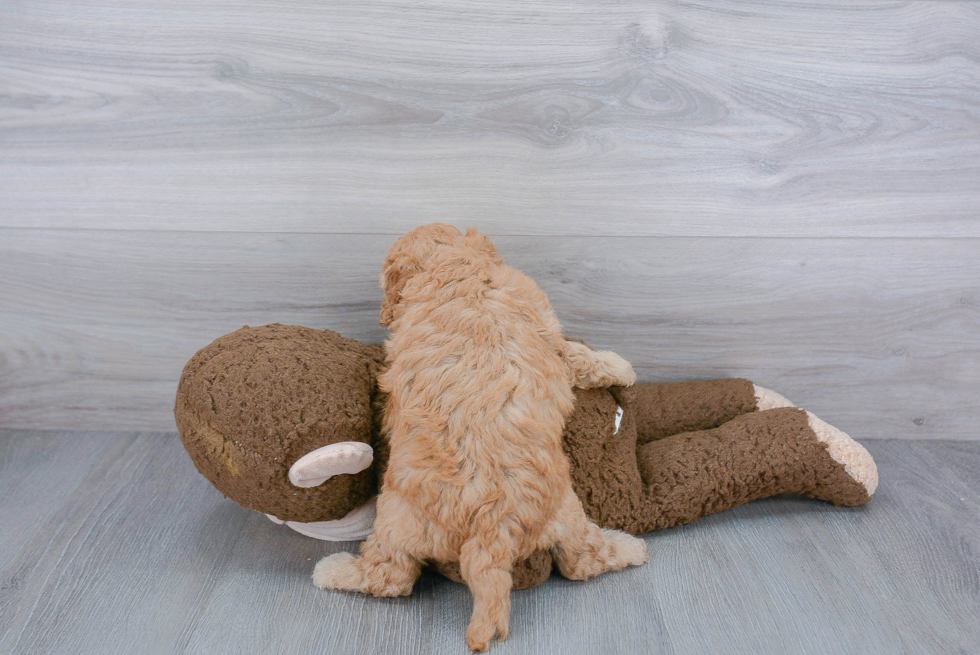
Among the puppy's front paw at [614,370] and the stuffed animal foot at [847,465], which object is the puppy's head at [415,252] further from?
the stuffed animal foot at [847,465]

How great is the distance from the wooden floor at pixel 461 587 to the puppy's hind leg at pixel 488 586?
1.8 inches

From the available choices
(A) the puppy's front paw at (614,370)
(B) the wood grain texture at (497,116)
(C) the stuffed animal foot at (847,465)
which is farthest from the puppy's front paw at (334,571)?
(C) the stuffed animal foot at (847,465)

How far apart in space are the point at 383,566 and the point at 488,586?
170 millimetres

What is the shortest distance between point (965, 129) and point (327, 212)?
3.72 feet

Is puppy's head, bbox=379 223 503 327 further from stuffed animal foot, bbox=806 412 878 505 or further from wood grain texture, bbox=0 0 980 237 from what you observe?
stuffed animal foot, bbox=806 412 878 505

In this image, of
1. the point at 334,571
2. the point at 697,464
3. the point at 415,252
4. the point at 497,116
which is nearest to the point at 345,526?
the point at 334,571

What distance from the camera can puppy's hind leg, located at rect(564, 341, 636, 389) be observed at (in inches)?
39.4

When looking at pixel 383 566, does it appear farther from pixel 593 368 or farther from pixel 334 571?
pixel 593 368

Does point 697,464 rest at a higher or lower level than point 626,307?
lower

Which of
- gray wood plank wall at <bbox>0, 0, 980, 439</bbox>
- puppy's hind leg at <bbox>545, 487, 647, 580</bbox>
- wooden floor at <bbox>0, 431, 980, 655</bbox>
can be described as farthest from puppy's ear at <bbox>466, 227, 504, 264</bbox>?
wooden floor at <bbox>0, 431, 980, 655</bbox>

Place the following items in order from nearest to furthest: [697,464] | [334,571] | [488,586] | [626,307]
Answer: [488,586], [334,571], [697,464], [626,307]

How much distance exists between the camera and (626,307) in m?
1.28

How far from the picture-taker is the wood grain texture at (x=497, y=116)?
3.74 ft

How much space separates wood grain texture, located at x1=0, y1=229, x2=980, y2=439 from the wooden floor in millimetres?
200
